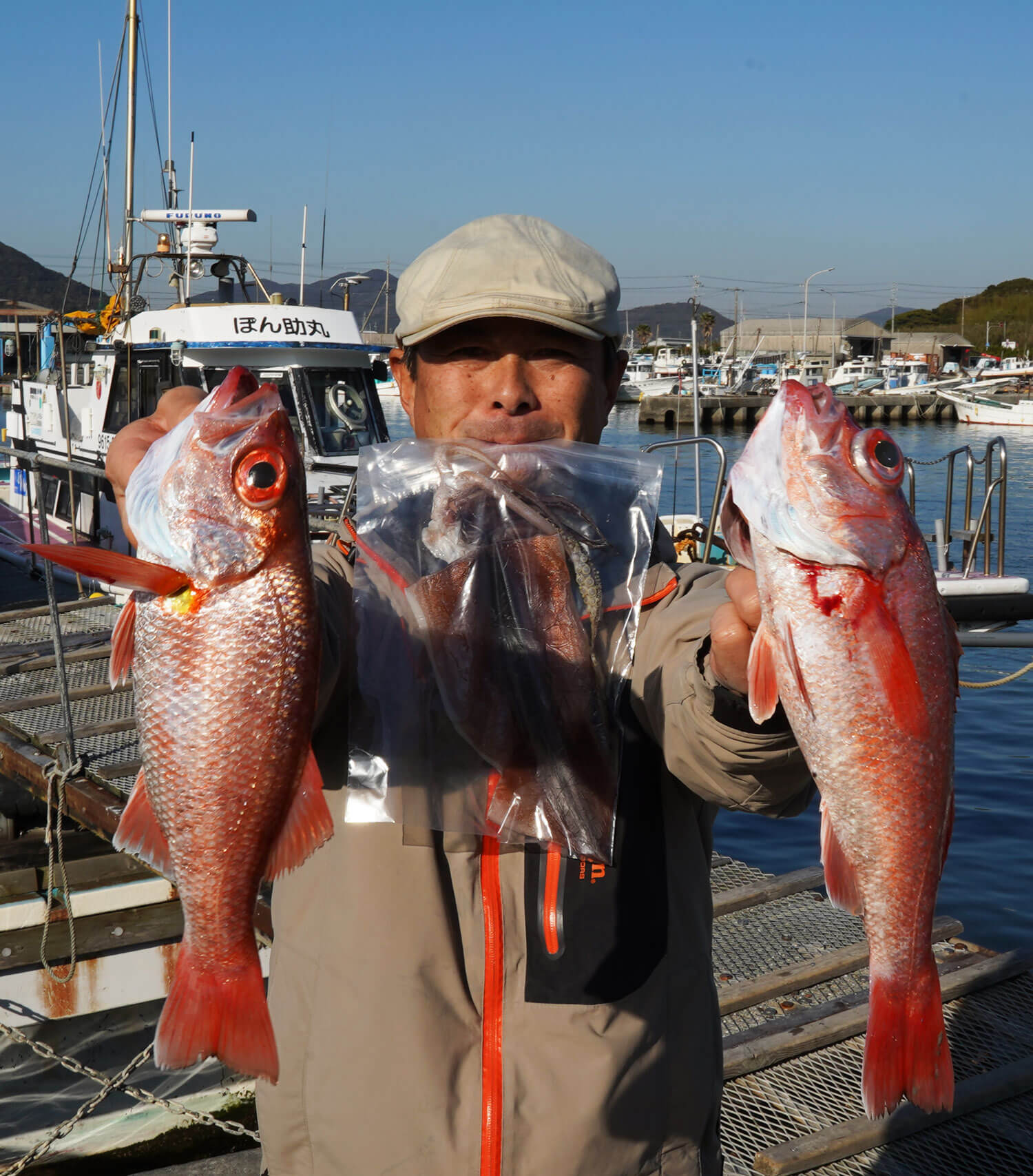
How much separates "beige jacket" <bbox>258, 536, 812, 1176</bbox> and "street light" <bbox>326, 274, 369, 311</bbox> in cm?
1401

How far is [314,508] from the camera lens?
8688mm

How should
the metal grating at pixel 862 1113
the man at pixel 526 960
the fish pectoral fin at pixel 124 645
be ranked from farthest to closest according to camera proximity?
the metal grating at pixel 862 1113
the man at pixel 526 960
the fish pectoral fin at pixel 124 645

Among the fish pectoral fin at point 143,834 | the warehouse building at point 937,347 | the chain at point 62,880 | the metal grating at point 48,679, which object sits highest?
the warehouse building at point 937,347

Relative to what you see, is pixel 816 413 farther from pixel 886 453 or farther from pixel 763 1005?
pixel 763 1005

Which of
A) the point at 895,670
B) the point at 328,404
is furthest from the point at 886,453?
the point at 328,404

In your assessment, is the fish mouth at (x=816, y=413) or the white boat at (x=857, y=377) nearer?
the fish mouth at (x=816, y=413)

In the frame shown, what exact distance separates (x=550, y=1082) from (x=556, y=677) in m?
0.80

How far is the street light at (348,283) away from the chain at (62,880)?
35.3ft

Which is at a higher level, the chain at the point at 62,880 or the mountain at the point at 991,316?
the mountain at the point at 991,316

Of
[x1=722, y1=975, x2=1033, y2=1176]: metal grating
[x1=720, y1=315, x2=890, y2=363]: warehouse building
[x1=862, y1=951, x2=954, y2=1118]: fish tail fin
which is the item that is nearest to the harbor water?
[x1=722, y1=975, x2=1033, y2=1176]: metal grating

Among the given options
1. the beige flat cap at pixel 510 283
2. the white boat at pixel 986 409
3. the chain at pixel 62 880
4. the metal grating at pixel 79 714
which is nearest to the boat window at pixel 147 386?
the metal grating at pixel 79 714

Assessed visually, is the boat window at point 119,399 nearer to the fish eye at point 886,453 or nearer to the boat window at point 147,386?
the boat window at point 147,386

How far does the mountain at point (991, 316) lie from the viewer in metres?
127

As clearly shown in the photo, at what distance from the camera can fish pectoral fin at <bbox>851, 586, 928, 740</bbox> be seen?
1788mm
